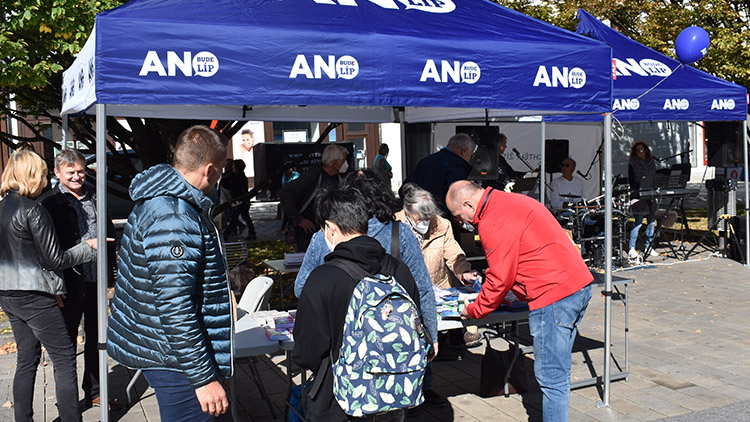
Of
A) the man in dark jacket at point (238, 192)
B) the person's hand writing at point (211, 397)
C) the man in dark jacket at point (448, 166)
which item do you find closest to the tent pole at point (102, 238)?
the person's hand writing at point (211, 397)

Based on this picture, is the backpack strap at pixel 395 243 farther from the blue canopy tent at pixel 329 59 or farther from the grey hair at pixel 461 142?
the grey hair at pixel 461 142

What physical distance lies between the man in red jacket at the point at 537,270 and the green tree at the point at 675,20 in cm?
1050

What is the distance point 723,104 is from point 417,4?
19.7ft

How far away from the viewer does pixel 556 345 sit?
12.5 feet

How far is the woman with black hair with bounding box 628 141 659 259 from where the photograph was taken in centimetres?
1088

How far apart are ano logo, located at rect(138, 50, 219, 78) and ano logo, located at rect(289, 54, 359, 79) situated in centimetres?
46

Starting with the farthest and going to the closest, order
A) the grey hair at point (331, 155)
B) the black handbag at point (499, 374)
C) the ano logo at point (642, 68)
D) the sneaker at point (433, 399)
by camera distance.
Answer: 1. the ano logo at point (642, 68)
2. the grey hair at point (331, 155)
3. the black handbag at point (499, 374)
4. the sneaker at point (433, 399)

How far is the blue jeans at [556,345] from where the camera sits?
12.4 feet

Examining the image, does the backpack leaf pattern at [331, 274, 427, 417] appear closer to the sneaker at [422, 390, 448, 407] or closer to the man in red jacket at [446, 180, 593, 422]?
the man in red jacket at [446, 180, 593, 422]

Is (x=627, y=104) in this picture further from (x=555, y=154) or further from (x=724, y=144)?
(x=555, y=154)

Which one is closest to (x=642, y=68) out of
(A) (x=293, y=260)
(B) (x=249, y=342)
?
(A) (x=293, y=260)

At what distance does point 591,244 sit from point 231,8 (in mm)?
7926

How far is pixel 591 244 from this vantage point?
10.6 metres

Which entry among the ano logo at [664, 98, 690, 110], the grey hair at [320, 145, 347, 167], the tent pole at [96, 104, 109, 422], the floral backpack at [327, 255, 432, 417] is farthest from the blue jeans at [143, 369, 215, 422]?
the ano logo at [664, 98, 690, 110]
